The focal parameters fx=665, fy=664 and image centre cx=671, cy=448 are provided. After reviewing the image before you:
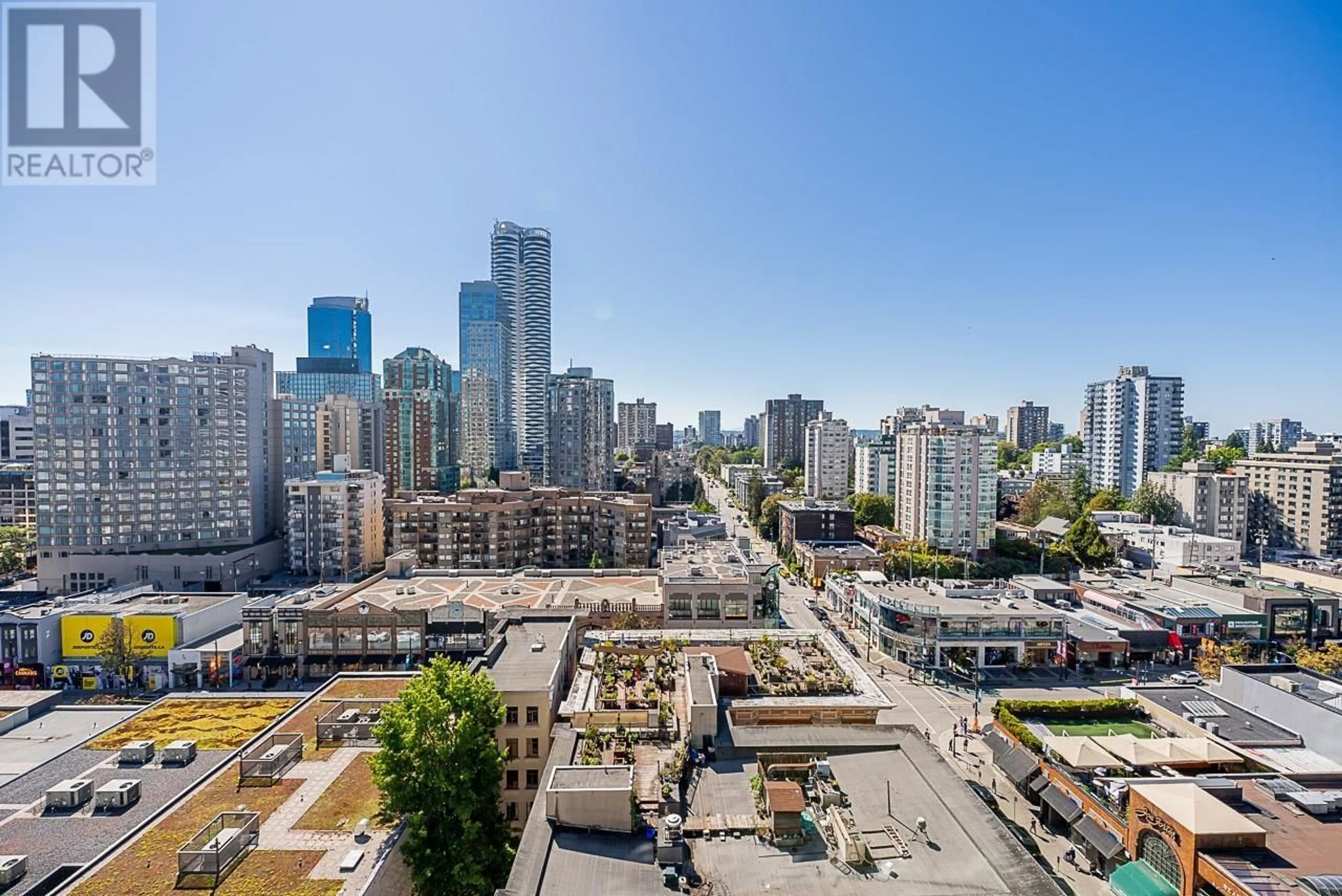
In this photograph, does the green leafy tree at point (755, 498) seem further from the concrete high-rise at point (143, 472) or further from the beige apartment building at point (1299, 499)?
the concrete high-rise at point (143, 472)

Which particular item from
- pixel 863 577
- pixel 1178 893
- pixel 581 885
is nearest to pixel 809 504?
pixel 863 577

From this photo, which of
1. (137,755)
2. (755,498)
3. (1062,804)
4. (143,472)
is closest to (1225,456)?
(755,498)

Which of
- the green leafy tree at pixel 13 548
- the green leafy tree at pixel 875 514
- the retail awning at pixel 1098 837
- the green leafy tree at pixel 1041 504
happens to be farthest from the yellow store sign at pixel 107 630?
the green leafy tree at pixel 1041 504

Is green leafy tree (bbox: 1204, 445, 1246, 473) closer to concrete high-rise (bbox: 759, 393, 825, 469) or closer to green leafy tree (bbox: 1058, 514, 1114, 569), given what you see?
green leafy tree (bbox: 1058, 514, 1114, 569)

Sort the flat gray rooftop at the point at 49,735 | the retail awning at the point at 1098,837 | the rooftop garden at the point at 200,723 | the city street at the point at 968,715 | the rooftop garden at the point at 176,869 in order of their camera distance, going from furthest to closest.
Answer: the rooftop garden at the point at 200,723
the flat gray rooftop at the point at 49,735
the city street at the point at 968,715
the retail awning at the point at 1098,837
the rooftop garden at the point at 176,869

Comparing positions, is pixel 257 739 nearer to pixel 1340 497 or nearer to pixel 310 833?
pixel 310 833
